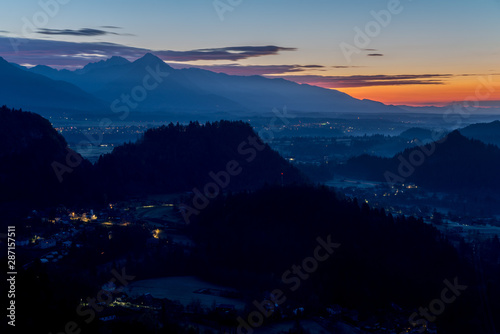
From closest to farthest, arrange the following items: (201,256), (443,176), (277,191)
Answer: (201,256), (277,191), (443,176)

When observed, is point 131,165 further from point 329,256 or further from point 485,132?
point 485,132

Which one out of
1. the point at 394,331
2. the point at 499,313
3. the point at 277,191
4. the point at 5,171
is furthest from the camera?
the point at 5,171

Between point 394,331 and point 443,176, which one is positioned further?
point 443,176

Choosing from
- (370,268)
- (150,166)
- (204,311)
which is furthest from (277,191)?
(150,166)

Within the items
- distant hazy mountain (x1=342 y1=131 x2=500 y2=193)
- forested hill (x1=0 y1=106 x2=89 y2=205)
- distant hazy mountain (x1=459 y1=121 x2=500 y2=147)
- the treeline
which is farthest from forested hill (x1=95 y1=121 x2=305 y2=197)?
distant hazy mountain (x1=459 y1=121 x2=500 y2=147)

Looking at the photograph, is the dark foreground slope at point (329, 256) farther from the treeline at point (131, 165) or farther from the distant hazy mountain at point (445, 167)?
the distant hazy mountain at point (445, 167)

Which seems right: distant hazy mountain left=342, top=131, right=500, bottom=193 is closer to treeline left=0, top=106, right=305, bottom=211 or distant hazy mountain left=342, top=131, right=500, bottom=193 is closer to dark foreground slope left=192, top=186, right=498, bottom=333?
treeline left=0, top=106, right=305, bottom=211

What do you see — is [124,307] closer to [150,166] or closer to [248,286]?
[248,286]
